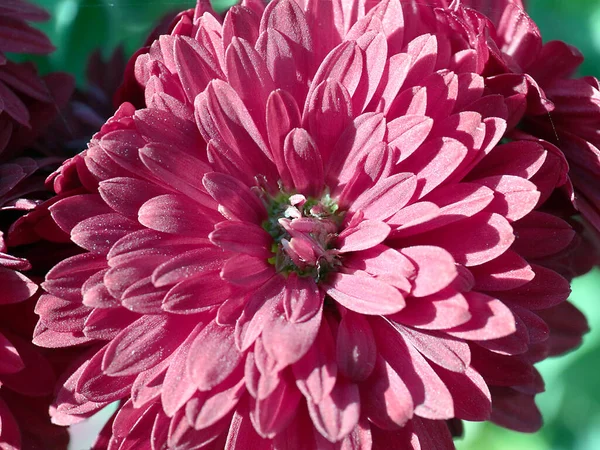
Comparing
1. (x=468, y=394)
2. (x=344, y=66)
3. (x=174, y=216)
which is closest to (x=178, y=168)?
(x=174, y=216)

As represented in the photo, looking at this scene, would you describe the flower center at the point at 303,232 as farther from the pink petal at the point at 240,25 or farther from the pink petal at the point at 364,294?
the pink petal at the point at 240,25

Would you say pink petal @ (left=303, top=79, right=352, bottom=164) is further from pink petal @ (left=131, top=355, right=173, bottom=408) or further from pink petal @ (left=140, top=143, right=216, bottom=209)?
pink petal @ (left=131, top=355, right=173, bottom=408)

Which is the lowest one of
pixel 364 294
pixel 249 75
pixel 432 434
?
pixel 432 434

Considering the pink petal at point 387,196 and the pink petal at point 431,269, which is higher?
the pink petal at point 387,196

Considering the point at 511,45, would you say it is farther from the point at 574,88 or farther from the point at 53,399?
the point at 53,399

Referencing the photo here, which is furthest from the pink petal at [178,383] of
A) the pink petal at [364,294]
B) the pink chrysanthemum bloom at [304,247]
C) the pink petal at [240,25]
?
the pink petal at [240,25]

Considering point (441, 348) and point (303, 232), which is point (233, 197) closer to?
point (303, 232)

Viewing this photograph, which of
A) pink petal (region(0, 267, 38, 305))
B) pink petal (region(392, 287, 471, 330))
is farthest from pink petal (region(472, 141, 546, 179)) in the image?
pink petal (region(0, 267, 38, 305))

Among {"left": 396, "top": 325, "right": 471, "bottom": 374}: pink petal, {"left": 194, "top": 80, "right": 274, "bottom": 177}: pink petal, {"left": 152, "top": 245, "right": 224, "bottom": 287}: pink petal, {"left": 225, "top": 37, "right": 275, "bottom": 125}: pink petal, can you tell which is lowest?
{"left": 396, "top": 325, "right": 471, "bottom": 374}: pink petal
